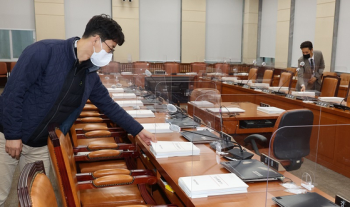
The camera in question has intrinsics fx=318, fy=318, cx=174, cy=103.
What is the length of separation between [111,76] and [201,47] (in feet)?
19.3

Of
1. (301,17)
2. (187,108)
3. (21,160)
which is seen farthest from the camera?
(301,17)

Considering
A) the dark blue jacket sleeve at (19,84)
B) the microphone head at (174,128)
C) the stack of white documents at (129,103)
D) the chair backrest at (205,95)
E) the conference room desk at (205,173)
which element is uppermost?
the dark blue jacket sleeve at (19,84)

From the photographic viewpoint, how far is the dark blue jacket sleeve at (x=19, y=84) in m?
1.67

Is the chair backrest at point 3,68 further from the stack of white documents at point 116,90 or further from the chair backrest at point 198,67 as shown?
the stack of white documents at point 116,90

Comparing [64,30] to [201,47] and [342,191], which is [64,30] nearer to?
[201,47]

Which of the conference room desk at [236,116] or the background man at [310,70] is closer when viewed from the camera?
the conference room desk at [236,116]

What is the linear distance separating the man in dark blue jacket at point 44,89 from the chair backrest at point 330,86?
4.01 meters

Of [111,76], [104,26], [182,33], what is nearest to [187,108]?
[104,26]

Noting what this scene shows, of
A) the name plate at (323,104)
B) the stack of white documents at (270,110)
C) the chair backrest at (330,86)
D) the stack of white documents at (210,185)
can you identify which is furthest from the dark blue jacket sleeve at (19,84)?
the chair backrest at (330,86)

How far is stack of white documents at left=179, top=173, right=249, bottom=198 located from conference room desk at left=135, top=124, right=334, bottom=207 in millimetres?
22

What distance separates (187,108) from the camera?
11.0 ft

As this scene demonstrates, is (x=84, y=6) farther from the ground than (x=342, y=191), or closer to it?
farther from the ground

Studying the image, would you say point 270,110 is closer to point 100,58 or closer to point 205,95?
point 205,95

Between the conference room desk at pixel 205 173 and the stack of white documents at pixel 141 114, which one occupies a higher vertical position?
the stack of white documents at pixel 141 114
